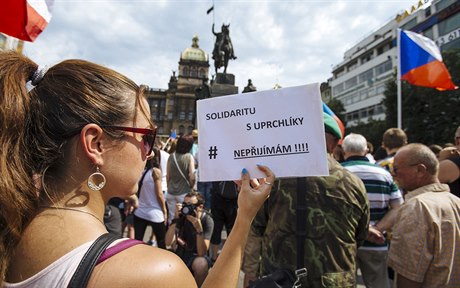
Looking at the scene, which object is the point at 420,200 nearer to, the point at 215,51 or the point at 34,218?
the point at 34,218

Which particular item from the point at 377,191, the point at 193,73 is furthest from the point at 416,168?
the point at 193,73

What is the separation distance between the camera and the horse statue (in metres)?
17.5

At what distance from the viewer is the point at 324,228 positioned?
1.91 m

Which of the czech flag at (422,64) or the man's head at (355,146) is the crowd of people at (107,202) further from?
the czech flag at (422,64)

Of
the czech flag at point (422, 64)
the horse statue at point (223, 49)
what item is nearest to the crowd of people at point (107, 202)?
the czech flag at point (422, 64)

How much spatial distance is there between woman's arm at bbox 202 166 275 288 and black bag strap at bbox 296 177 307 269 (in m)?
0.65

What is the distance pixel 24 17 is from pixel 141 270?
360cm

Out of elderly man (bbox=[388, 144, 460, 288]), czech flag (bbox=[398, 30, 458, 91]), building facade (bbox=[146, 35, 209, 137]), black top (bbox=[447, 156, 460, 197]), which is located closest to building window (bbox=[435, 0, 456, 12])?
czech flag (bbox=[398, 30, 458, 91])

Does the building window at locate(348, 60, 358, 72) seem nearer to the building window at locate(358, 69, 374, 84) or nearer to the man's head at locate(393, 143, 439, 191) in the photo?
the building window at locate(358, 69, 374, 84)

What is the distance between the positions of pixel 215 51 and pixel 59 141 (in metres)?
17.9

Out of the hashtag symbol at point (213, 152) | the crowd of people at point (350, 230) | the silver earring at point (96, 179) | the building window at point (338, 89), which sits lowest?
the crowd of people at point (350, 230)

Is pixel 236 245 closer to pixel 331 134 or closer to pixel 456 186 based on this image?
pixel 331 134

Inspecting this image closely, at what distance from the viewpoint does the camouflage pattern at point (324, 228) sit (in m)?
1.88

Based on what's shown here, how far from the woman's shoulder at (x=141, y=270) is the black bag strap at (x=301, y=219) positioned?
119 centimetres
